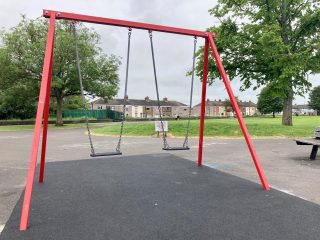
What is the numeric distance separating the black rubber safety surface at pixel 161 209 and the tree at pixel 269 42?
14.5m

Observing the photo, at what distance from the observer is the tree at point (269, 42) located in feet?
58.3

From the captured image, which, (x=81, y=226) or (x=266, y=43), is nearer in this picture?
(x=81, y=226)

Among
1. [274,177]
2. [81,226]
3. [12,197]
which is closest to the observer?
[81,226]

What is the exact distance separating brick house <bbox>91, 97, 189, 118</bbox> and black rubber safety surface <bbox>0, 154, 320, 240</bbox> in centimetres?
7637

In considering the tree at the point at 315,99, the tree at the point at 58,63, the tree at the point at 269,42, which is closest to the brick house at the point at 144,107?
the tree at the point at 315,99

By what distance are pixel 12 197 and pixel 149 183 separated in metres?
2.27

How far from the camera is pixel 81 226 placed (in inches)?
124

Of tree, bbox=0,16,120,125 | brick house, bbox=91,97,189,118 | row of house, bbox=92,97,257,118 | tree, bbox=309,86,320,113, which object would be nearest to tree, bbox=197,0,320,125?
tree, bbox=0,16,120,125

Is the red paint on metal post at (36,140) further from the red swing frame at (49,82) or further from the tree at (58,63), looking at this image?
the tree at (58,63)

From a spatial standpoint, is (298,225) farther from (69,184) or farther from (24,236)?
(69,184)

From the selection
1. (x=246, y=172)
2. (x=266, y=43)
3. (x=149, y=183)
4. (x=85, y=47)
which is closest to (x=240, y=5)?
(x=266, y=43)

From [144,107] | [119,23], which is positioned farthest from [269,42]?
[144,107]

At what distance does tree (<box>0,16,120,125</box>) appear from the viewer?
2694 cm

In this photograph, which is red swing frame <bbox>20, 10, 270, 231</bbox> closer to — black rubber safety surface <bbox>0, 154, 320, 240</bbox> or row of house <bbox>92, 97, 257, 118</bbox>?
black rubber safety surface <bbox>0, 154, 320, 240</bbox>
